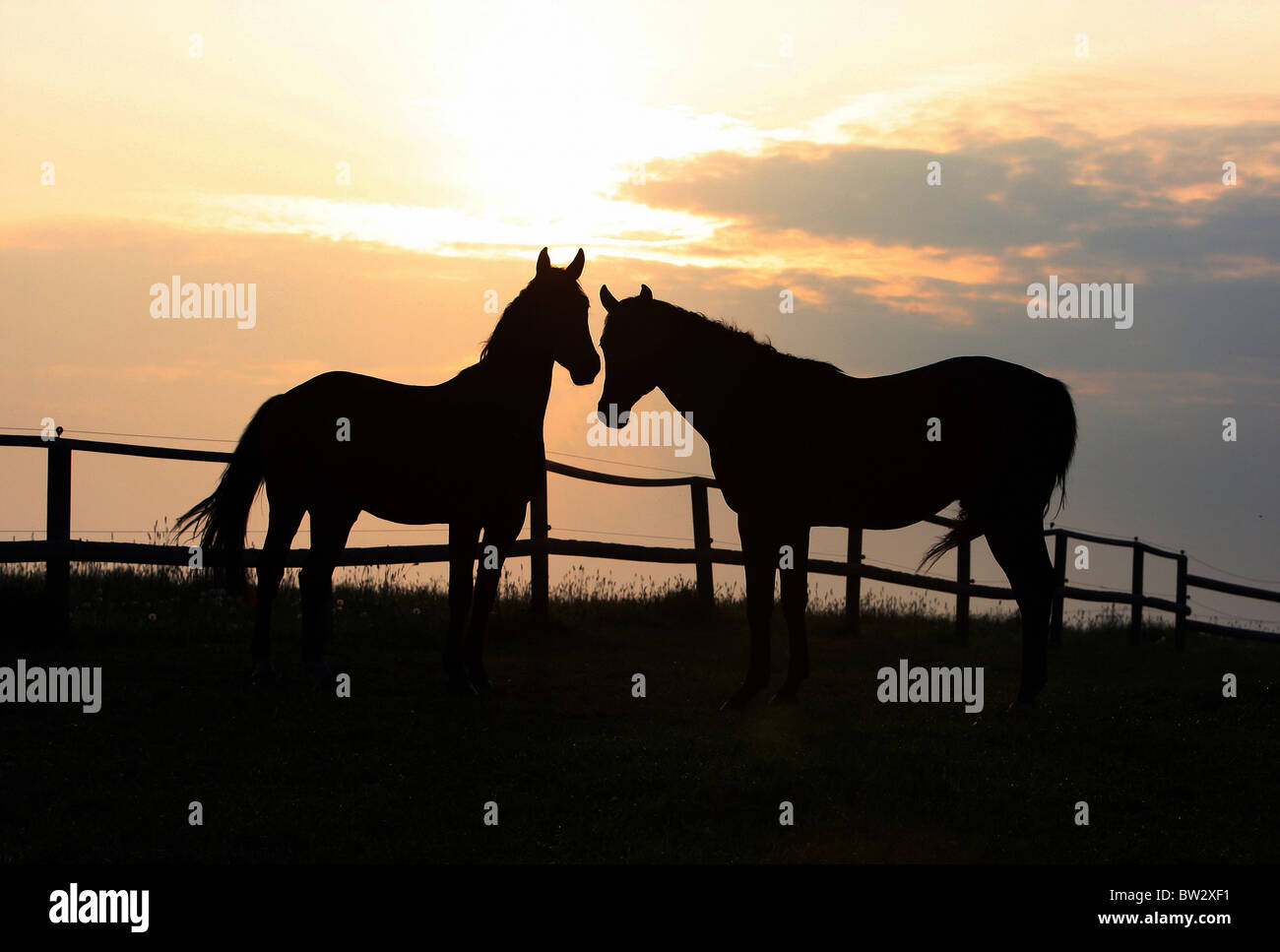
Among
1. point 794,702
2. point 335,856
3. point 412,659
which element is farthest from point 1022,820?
point 412,659

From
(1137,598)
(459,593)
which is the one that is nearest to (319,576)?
(459,593)

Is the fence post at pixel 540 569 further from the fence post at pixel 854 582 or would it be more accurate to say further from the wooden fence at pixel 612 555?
the fence post at pixel 854 582

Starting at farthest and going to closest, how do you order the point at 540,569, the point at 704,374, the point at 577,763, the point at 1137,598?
the point at 1137,598
the point at 540,569
the point at 704,374
the point at 577,763

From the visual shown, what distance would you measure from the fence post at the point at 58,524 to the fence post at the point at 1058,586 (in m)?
11.4

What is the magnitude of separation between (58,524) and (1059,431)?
7919mm

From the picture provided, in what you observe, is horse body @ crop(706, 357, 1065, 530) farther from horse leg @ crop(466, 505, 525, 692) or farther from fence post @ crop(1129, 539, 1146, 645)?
fence post @ crop(1129, 539, 1146, 645)

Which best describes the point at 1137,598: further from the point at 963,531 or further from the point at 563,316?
the point at 563,316

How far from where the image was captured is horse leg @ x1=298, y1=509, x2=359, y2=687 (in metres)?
7.97

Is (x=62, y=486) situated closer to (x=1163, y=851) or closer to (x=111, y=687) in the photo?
(x=111, y=687)

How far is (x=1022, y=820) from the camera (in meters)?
5.60

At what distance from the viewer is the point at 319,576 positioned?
7996 millimetres

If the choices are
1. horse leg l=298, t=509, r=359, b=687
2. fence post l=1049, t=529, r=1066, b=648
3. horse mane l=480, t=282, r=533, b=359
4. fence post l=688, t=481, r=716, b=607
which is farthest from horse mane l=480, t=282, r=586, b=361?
fence post l=1049, t=529, r=1066, b=648

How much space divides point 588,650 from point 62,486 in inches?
185
